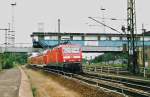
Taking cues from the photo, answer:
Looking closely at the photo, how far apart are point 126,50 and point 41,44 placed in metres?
50.5

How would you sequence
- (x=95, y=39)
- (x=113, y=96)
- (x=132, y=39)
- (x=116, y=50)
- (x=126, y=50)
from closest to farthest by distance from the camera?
(x=113, y=96) → (x=132, y=39) → (x=126, y=50) → (x=116, y=50) → (x=95, y=39)

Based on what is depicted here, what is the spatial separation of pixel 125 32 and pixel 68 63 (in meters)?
6.42

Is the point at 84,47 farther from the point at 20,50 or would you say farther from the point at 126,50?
the point at 126,50

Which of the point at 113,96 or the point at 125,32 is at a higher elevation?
the point at 125,32

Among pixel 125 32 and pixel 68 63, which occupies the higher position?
pixel 125 32

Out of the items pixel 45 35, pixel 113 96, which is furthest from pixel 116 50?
pixel 113 96

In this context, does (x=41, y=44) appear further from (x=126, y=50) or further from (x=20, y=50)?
(x=126, y=50)

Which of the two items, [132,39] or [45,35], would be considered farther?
[45,35]

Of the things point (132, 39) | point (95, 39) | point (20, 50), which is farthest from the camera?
point (20, 50)

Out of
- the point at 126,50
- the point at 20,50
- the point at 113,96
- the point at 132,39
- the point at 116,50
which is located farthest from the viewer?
the point at 20,50

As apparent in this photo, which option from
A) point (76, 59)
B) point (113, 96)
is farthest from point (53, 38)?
point (113, 96)

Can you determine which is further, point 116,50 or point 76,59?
point 116,50

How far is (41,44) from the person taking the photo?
93.4 meters

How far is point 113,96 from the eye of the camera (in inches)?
762
